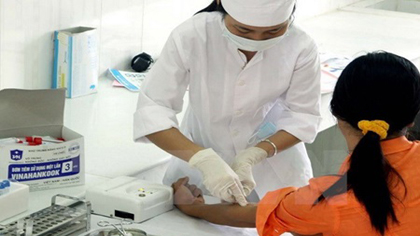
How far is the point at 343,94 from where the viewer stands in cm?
140

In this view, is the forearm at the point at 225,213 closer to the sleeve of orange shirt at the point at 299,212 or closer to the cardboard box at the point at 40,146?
the sleeve of orange shirt at the point at 299,212

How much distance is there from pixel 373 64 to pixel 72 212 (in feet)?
2.21

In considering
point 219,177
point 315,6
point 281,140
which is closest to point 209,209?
point 219,177

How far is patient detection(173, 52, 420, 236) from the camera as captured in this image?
1.36 metres

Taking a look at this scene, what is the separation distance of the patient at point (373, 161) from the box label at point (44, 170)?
1.90 feet

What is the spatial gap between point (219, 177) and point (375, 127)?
37cm

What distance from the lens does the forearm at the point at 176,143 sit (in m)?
1.68

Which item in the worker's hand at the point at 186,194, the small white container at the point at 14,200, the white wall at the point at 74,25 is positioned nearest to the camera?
the small white container at the point at 14,200

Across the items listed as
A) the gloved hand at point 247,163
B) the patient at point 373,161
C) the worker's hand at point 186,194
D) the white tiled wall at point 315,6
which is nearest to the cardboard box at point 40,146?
the worker's hand at point 186,194

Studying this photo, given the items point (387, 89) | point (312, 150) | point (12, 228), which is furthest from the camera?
point (312, 150)

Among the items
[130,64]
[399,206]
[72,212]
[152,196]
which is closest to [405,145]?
[399,206]

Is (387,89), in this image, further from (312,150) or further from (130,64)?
(130,64)

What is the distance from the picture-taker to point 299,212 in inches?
56.7

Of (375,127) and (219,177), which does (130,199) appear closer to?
(219,177)
